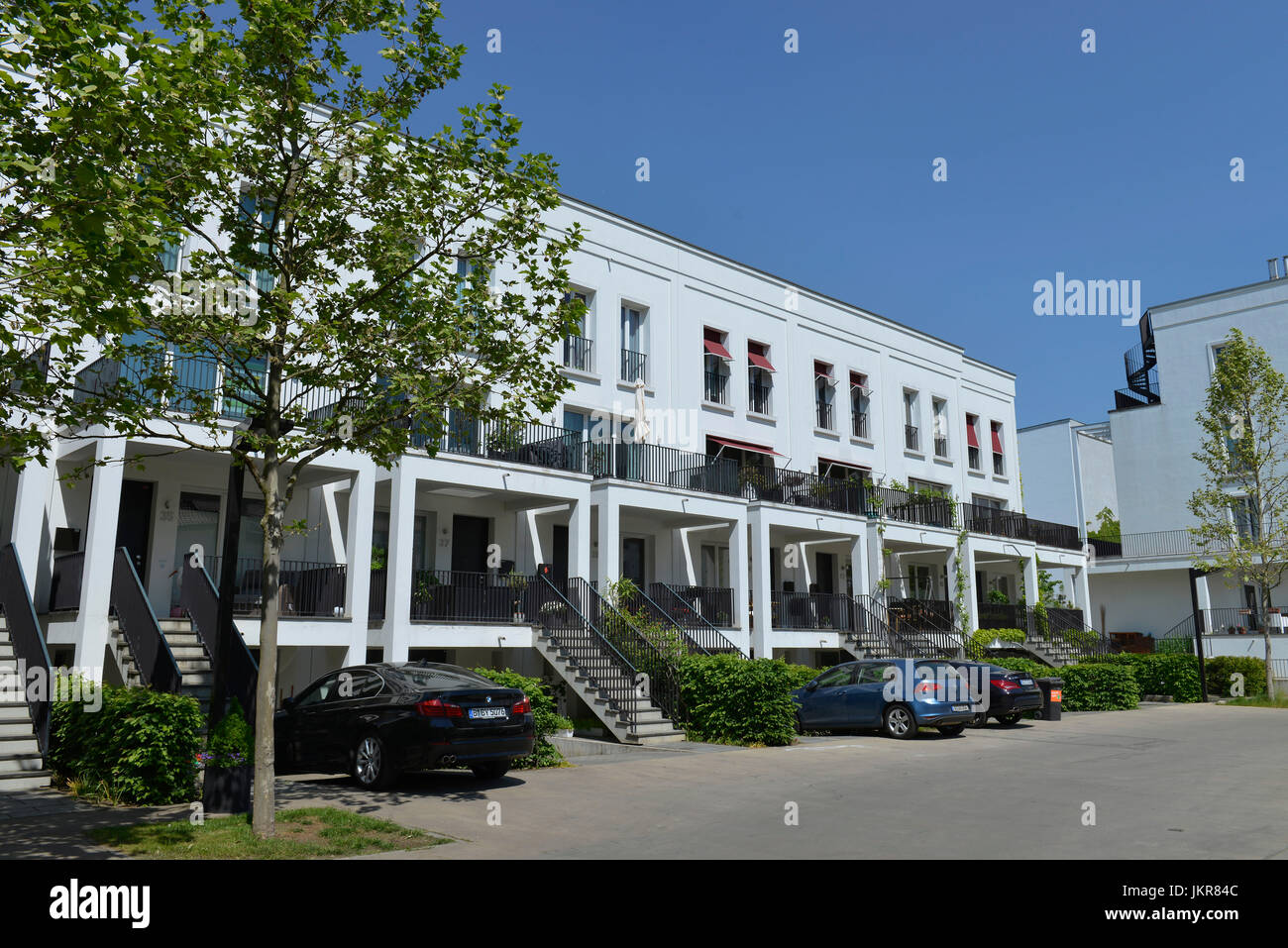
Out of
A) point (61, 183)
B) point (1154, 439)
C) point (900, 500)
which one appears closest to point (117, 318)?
point (61, 183)

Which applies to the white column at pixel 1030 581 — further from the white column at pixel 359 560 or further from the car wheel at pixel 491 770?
the car wheel at pixel 491 770

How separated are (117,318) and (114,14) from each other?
258cm

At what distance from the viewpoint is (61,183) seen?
6.83 meters

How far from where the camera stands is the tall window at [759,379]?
28953 mm

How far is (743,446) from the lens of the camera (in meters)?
27.8

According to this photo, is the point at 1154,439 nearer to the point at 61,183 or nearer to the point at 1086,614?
the point at 1086,614

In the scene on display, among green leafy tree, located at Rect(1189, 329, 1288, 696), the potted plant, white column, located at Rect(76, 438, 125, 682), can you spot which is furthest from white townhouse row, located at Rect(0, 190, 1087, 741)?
green leafy tree, located at Rect(1189, 329, 1288, 696)

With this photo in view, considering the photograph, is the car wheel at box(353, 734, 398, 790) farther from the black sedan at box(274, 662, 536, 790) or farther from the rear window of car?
the rear window of car

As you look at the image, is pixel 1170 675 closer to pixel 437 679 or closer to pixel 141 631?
pixel 437 679

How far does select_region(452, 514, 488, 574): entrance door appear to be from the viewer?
22.0 metres

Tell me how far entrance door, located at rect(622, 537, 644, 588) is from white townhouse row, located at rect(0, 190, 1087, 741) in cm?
6

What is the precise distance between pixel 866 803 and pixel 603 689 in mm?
8054

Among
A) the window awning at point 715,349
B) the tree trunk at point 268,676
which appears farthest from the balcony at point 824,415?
the tree trunk at point 268,676

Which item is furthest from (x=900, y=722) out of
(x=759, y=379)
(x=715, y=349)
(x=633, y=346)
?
(x=759, y=379)
